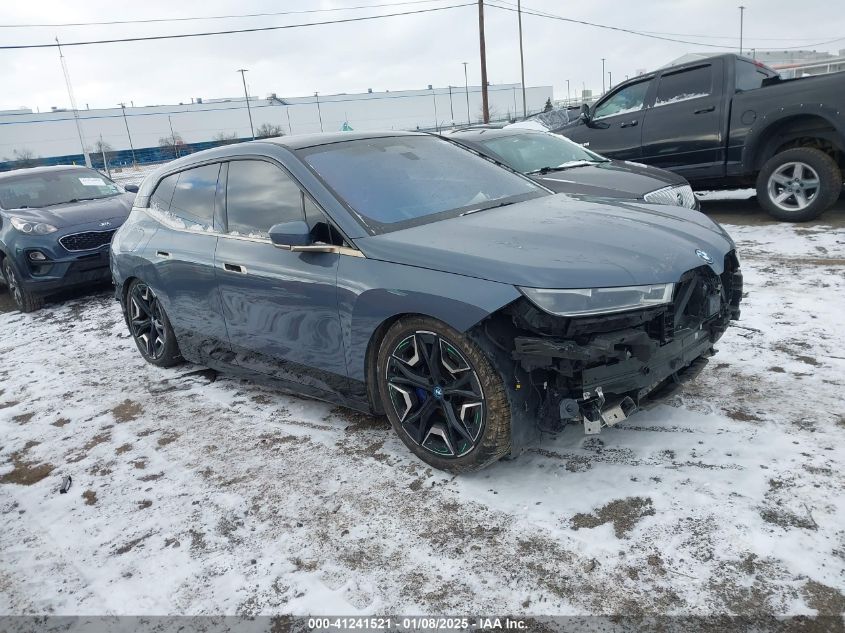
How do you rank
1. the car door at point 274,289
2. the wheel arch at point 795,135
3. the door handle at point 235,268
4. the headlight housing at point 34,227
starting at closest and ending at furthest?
the car door at point 274,289 → the door handle at point 235,268 → the wheel arch at point 795,135 → the headlight housing at point 34,227

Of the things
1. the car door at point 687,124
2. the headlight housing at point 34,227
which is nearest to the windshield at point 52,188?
the headlight housing at point 34,227

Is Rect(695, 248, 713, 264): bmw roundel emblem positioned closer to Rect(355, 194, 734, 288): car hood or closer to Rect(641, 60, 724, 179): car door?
Rect(355, 194, 734, 288): car hood

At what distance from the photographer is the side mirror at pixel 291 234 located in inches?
124

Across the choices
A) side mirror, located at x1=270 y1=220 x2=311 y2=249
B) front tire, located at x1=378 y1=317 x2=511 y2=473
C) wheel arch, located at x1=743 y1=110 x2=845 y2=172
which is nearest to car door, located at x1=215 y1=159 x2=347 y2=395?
side mirror, located at x1=270 y1=220 x2=311 y2=249

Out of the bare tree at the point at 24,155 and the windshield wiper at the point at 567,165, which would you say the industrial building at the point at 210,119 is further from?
the windshield wiper at the point at 567,165

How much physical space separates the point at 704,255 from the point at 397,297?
4.79ft

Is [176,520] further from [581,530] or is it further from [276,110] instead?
[276,110]

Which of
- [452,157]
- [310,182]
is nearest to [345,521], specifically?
[310,182]

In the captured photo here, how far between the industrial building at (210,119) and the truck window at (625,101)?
60.2 meters

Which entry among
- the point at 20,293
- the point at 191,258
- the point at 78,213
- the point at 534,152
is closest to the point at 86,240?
the point at 78,213

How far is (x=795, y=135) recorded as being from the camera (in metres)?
7.07

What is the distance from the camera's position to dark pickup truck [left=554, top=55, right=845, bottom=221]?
6852 millimetres

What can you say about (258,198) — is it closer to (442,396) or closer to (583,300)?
(442,396)

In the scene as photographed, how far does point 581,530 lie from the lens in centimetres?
250
